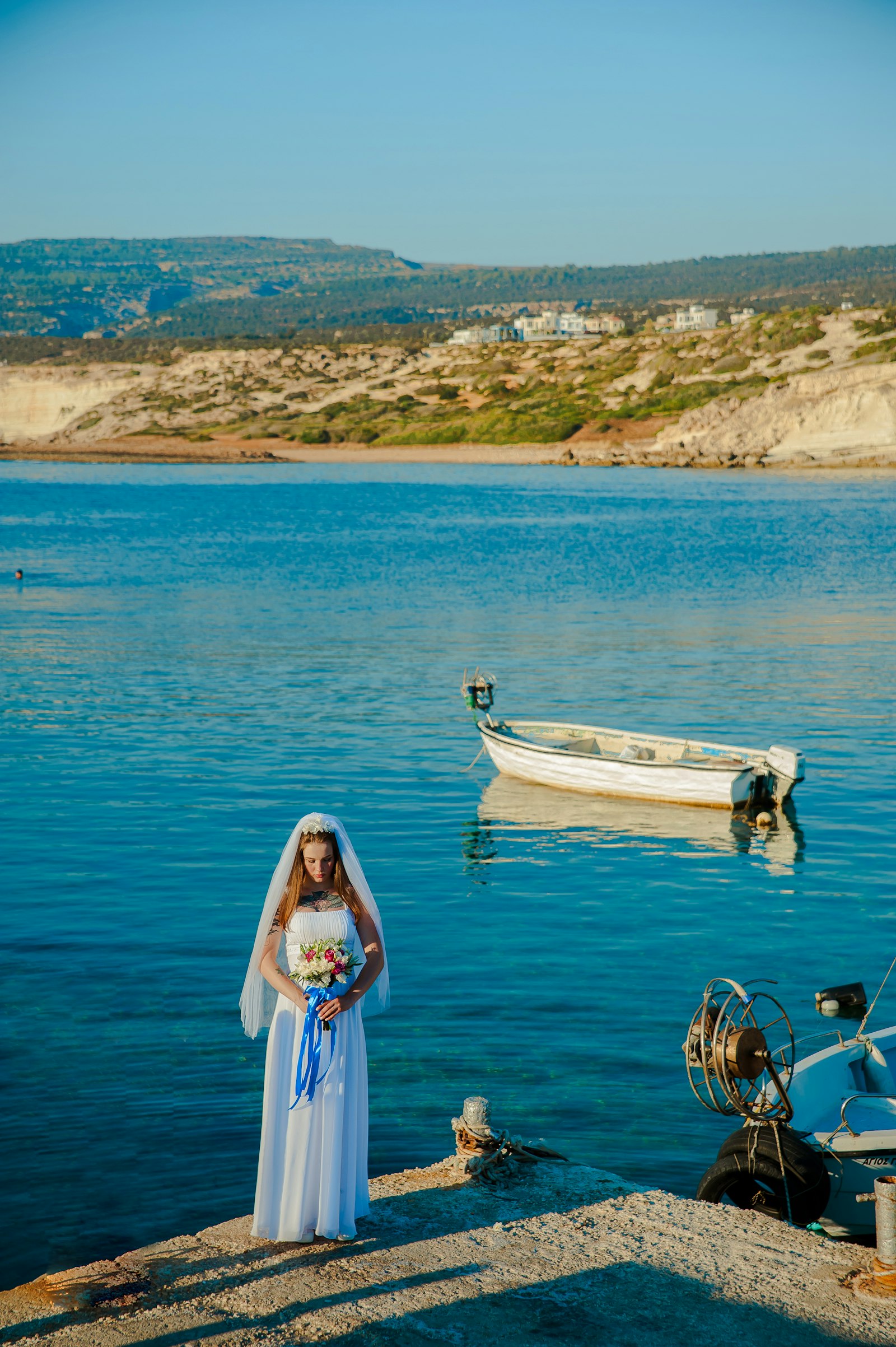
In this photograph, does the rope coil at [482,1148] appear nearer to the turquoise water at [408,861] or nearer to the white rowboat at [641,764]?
the turquoise water at [408,861]

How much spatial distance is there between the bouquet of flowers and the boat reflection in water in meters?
11.6

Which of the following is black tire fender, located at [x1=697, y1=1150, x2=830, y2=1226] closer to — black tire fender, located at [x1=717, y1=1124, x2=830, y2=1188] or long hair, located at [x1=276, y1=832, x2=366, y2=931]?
black tire fender, located at [x1=717, y1=1124, x2=830, y2=1188]

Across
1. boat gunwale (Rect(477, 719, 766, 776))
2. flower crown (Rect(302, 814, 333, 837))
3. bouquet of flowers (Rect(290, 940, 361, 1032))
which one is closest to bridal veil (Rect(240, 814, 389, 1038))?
flower crown (Rect(302, 814, 333, 837))

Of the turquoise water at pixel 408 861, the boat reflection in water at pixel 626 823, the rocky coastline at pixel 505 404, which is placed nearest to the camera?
the turquoise water at pixel 408 861

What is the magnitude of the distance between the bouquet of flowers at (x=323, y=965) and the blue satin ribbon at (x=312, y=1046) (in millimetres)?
38

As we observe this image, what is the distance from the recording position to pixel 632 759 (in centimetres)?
2175

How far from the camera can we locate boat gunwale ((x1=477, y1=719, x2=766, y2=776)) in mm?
20766

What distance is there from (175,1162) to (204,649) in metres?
25.7

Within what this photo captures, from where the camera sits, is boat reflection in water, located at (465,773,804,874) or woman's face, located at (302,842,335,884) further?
boat reflection in water, located at (465,773,804,874)

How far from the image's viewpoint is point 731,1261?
24.3 ft

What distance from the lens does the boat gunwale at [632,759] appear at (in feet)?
68.1

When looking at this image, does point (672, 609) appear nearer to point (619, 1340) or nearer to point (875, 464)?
point (619, 1340)

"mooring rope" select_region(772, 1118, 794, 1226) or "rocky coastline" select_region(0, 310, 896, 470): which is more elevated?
"rocky coastline" select_region(0, 310, 896, 470)

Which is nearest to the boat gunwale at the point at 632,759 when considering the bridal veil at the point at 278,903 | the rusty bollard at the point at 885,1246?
the rusty bollard at the point at 885,1246
